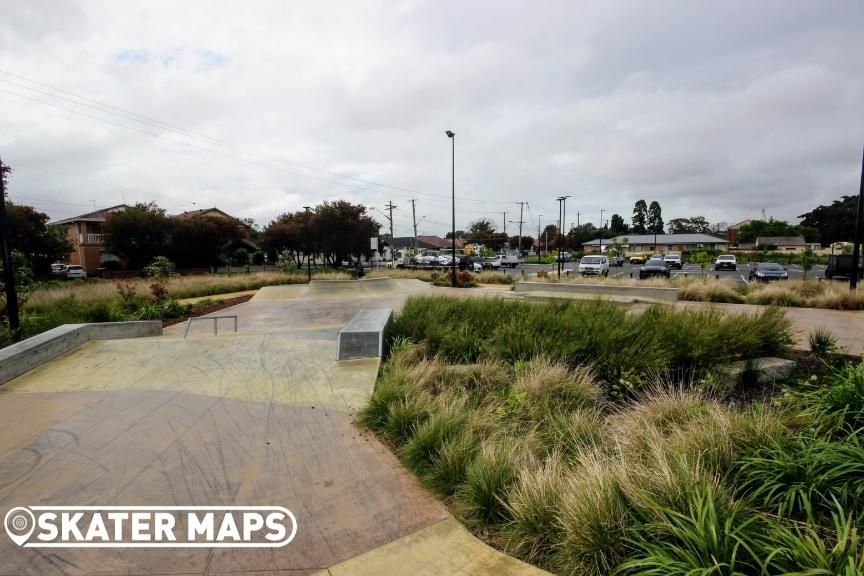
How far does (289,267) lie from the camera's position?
31188mm

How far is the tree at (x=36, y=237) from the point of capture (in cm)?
3588

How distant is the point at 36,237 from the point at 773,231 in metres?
138

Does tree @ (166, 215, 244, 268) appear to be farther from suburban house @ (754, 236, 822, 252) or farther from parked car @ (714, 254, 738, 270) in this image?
suburban house @ (754, 236, 822, 252)

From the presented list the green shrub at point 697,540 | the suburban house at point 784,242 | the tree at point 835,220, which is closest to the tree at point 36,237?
the green shrub at point 697,540

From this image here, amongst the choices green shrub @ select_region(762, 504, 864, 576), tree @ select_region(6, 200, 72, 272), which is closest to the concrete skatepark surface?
green shrub @ select_region(762, 504, 864, 576)

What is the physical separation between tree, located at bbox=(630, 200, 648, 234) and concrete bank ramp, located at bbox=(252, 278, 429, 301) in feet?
442

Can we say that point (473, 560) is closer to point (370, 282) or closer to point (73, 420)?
point (73, 420)

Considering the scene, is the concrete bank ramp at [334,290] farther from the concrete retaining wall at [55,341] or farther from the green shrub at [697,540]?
the green shrub at [697,540]

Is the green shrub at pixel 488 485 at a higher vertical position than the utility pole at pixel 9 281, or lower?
lower

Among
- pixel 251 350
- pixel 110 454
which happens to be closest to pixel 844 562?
pixel 110 454

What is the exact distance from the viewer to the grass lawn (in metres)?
2.29

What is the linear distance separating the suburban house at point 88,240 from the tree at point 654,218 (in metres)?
137

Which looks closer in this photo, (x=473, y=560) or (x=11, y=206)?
(x=473, y=560)

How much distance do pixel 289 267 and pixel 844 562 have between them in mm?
31757
